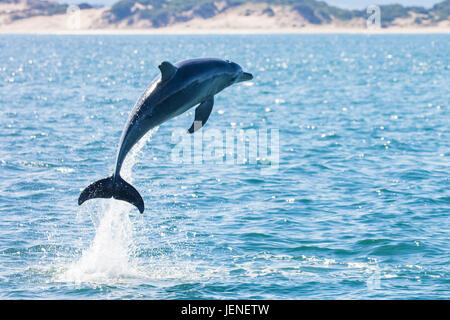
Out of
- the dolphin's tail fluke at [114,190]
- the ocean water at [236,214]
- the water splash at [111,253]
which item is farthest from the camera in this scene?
the water splash at [111,253]

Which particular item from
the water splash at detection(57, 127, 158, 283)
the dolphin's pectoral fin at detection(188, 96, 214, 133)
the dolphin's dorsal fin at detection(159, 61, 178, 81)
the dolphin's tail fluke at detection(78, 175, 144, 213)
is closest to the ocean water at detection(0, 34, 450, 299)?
the water splash at detection(57, 127, 158, 283)

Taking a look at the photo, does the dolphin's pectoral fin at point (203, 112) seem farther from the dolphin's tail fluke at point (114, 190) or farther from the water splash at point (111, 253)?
the water splash at point (111, 253)

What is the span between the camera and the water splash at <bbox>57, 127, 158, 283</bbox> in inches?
734

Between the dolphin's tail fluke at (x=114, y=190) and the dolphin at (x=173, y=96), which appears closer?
the dolphin at (x=173, y=96)

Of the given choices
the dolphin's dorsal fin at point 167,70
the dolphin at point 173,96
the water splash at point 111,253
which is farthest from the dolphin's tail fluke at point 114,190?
the dolphin's dorsal fin at point 167,70

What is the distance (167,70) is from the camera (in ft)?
45.5

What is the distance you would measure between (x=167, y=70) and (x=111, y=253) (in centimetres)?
736

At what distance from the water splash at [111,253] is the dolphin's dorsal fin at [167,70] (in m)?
3.08

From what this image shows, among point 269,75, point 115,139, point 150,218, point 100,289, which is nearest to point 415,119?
point 115,139

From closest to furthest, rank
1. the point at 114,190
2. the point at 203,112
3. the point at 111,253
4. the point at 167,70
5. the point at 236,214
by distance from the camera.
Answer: the point at 167,70, the point at 203,112, the point at 114,190, the point at 111,253, the point at 236,214

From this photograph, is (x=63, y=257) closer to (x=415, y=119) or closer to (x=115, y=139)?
(x=115, y=139)

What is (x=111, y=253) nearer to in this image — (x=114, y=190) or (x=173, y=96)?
(x=114, y=190)

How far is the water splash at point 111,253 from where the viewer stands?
18.6 m

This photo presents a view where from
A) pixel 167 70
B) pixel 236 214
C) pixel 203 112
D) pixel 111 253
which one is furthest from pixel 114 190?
pixel 236 214
